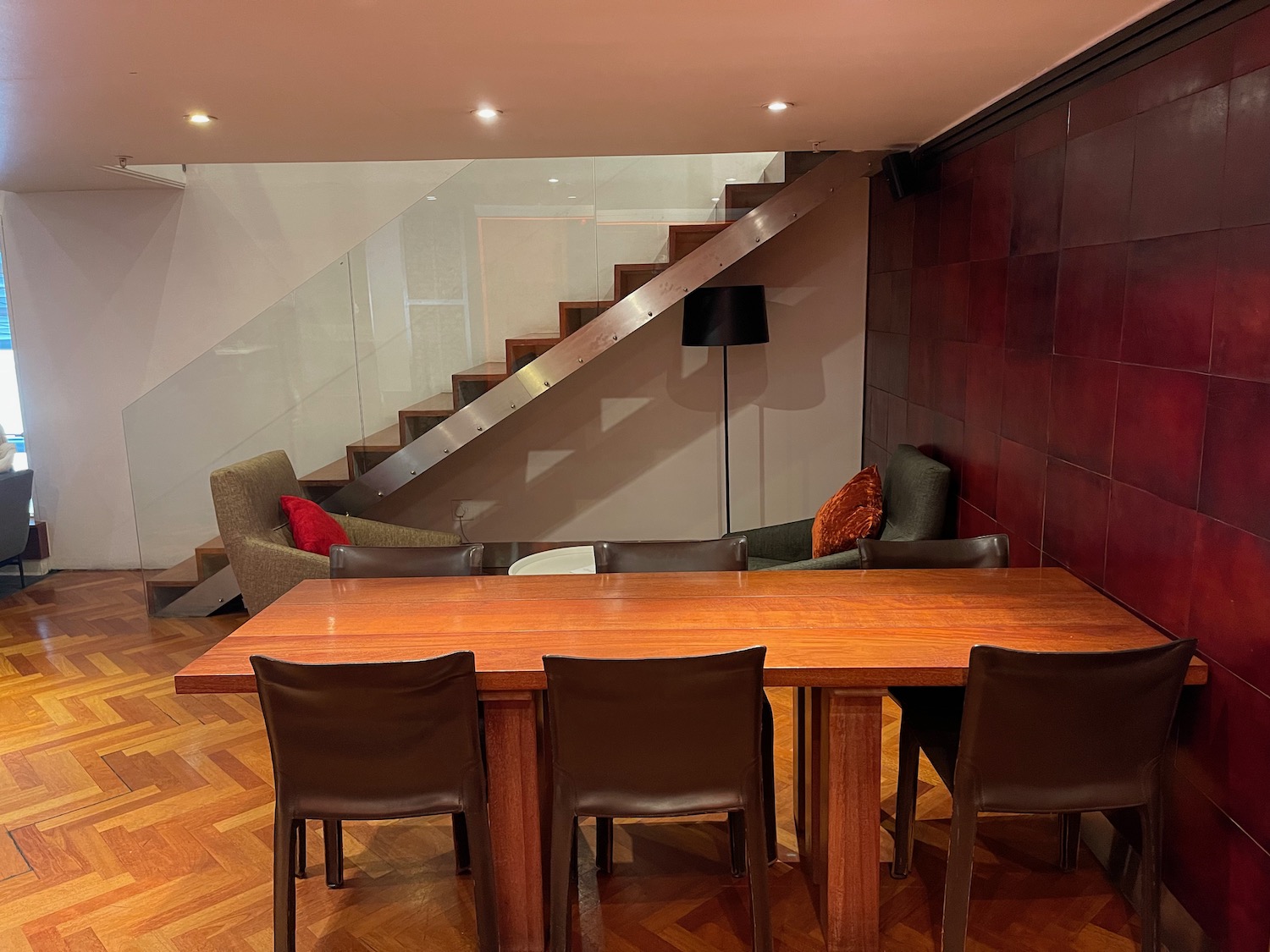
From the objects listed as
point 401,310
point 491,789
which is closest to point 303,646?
point 491,789

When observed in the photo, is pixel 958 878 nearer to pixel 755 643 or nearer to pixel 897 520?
pixel 755 643

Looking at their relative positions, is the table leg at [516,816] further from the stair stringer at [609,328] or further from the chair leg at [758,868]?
the stair stringer at [609,328]

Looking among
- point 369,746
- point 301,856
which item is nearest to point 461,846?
point 301,856

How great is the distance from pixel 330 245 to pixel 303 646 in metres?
4.02

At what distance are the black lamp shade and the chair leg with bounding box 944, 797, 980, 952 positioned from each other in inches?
131

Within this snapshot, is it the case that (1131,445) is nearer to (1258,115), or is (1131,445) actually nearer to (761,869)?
(1258,115)

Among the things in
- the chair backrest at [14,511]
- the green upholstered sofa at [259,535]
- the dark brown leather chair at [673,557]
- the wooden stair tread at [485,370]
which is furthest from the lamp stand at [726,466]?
the chair backrest at [14,511]

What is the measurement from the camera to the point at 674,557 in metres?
2.96

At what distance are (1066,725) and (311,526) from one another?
10.9 feet

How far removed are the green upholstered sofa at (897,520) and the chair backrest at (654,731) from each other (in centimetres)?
162

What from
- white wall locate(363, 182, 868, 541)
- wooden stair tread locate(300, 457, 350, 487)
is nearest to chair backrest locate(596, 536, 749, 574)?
wooden stair tread locate(300, 457, 350, 487)

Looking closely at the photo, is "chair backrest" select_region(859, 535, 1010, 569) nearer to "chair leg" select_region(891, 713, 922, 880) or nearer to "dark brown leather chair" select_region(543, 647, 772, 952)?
"chair leg" select_region(891, 713, 922, 880)

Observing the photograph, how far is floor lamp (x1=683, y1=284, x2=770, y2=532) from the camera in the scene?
5.08 m

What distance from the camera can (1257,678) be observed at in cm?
196
